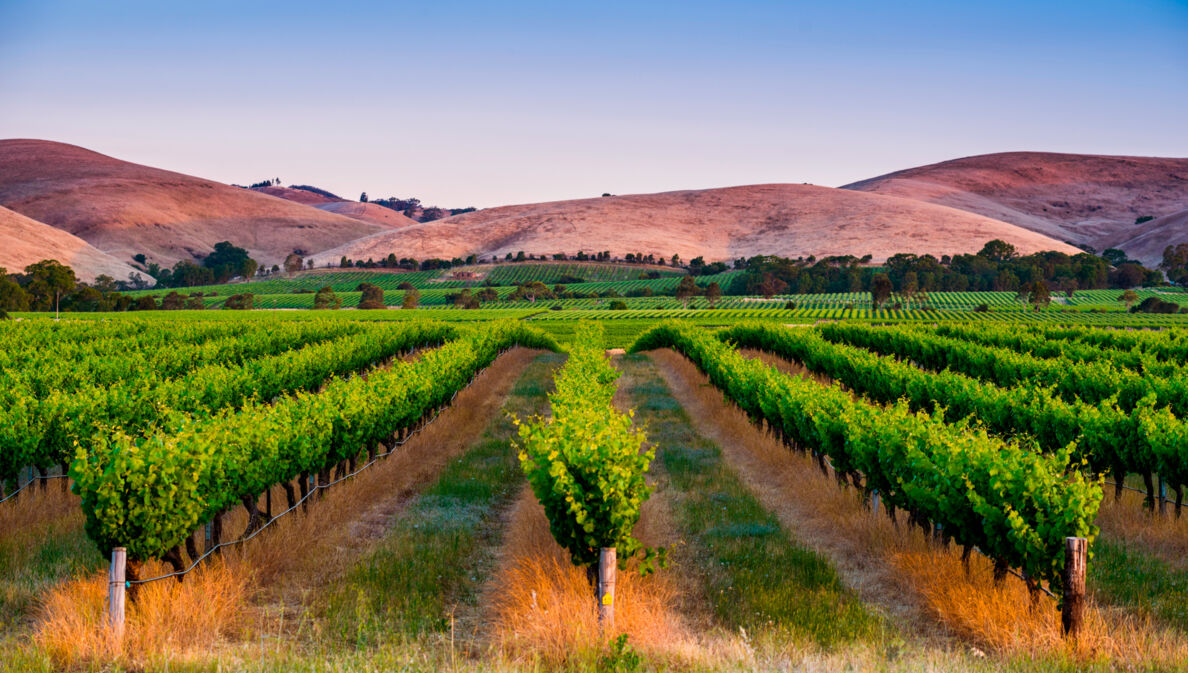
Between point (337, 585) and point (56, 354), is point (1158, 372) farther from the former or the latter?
point (56, 354)

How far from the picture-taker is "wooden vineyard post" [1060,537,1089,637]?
8.59 meters

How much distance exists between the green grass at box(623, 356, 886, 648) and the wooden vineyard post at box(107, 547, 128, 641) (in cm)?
630

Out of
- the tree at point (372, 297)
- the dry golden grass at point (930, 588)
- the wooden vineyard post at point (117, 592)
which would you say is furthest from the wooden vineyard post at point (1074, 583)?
the tree at point (372, 297)

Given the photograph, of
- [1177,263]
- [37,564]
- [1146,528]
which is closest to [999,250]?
[1177,263]

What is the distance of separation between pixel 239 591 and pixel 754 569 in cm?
697

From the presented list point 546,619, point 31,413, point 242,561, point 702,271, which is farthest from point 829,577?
point 702,271

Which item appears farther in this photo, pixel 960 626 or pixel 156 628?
pixel 960 626

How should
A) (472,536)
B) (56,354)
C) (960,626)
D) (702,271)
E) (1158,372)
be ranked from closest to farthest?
(960,626)
(472,536)
(1158,372)
(56,354)
(702,271)

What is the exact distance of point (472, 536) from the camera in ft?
42.6

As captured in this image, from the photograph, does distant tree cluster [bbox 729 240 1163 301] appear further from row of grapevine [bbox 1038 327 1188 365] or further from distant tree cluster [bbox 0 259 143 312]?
distant tree cluster [bbox 0 259 143 312]

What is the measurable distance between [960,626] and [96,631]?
32.3 ft

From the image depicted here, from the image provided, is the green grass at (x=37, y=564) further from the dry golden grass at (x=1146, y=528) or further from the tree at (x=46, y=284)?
the tree at (x=46, y=284)

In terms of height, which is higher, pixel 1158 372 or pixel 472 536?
pixel 1158 372

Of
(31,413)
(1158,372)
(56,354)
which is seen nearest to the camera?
(31,413)
